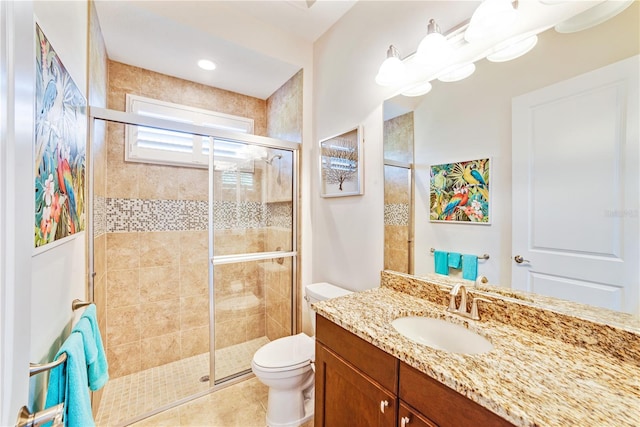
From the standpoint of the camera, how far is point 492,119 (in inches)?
43.6

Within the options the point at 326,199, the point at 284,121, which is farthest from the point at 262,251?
the point at 284,121

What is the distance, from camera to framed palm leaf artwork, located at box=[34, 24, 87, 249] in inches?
29.5

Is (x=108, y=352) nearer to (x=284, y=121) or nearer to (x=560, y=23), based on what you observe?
(x=284, y=121)

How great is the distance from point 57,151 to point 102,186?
1.14 m

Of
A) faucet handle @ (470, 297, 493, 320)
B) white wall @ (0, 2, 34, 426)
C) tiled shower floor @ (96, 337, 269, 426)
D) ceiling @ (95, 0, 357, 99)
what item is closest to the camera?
white wall @ (0, 2, 34, 426)

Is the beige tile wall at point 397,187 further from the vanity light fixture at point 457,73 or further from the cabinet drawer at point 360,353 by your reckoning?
the cabinet drawer at point 360,353

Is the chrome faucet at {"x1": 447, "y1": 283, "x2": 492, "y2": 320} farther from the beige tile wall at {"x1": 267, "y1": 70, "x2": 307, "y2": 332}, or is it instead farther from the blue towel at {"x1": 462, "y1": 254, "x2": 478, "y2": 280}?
the beige tile wall at {"x1": 267, "y1": 70, "x2": 307, "y2": 332}

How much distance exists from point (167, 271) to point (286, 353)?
1335 millimetres

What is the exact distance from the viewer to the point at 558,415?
559mm

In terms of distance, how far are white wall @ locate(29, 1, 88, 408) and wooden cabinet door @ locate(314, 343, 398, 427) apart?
99cm

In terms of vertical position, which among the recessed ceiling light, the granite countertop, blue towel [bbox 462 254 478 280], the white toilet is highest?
the recessed ceiling light

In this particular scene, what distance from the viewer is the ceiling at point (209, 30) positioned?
1.61 metres

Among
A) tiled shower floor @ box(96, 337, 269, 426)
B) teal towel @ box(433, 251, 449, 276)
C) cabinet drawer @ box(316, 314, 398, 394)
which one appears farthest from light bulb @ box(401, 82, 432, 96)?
tiled shower floor @ box(96, 337, 269, 426)

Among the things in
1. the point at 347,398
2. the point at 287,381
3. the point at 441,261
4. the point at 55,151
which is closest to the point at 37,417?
the point at 55,151
